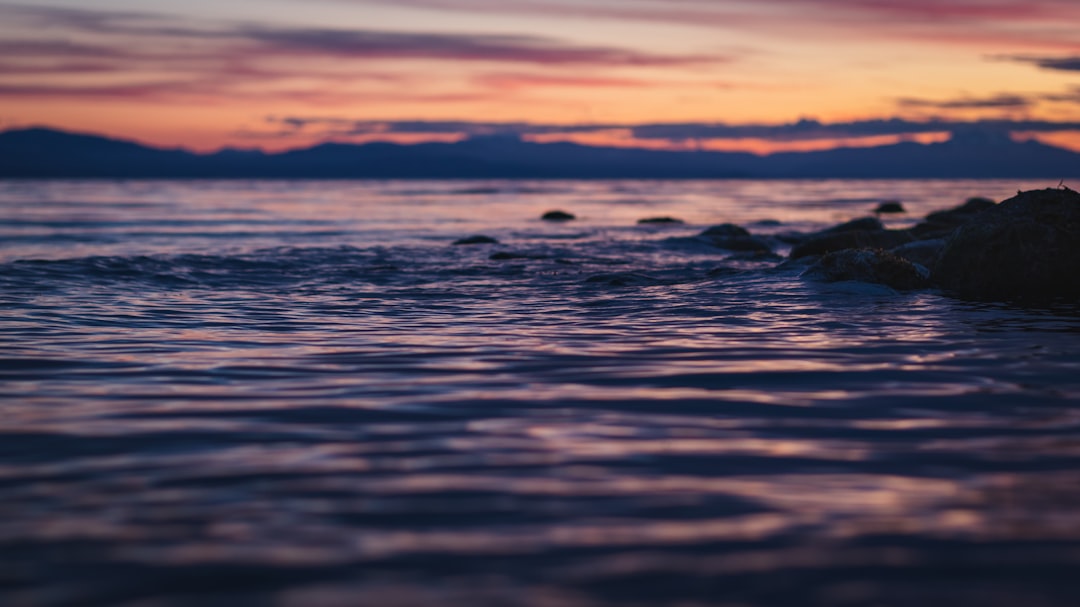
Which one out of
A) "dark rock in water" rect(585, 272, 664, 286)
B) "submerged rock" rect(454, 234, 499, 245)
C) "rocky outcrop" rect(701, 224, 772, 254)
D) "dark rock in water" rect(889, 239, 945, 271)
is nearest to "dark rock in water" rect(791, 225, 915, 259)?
"dark rock in water" rect(889, 239, 945, 271)

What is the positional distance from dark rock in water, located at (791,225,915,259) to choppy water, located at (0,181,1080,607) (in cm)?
614

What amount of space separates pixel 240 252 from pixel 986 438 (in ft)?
64.6

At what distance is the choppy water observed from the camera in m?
3.25

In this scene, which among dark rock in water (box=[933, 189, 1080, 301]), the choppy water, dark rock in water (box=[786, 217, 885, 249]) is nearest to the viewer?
the choppy water

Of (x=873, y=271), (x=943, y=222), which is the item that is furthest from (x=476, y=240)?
(x=873, y=271)

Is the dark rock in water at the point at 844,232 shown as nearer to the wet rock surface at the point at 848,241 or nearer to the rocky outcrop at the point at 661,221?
the wet rock surface at the point at 848,241

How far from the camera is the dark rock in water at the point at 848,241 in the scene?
1748 cm

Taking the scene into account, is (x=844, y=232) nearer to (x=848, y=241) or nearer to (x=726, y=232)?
(x=848, y=241)

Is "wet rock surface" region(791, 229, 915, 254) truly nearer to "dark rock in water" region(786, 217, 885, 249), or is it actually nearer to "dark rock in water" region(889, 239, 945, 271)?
"dark rock in water" region(786, 217, 885, 249)

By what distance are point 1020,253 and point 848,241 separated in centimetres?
555

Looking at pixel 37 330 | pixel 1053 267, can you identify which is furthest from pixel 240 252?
pixel 1053 267

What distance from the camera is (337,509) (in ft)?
13.0

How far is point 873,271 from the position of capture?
13.3 metres

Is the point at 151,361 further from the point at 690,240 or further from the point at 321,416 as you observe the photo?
the point at 690,240
